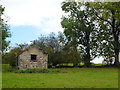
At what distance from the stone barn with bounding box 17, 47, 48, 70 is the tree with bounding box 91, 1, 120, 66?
11092mm

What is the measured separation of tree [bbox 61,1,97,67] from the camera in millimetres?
40031

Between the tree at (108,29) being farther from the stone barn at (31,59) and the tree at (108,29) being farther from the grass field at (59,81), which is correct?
the grass field at (59,81)

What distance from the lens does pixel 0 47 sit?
30969mm

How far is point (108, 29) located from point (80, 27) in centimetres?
483

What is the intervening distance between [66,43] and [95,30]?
593 cm

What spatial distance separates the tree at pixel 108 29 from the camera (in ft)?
118

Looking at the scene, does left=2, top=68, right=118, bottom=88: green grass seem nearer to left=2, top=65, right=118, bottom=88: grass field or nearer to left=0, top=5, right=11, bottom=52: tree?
left=2, top=65, right=118, bottom=88: grass field

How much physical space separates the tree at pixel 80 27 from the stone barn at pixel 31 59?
8.27 m

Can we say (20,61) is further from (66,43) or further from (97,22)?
(97,22)

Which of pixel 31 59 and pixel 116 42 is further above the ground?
pixel 116 42

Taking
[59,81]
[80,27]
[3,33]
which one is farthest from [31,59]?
[59,81]

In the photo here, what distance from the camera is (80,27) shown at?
131 ft

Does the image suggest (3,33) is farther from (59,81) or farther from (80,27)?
(59,81)

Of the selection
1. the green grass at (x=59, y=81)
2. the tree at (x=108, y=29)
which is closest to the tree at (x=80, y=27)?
the tree at (x=108, y=29)
